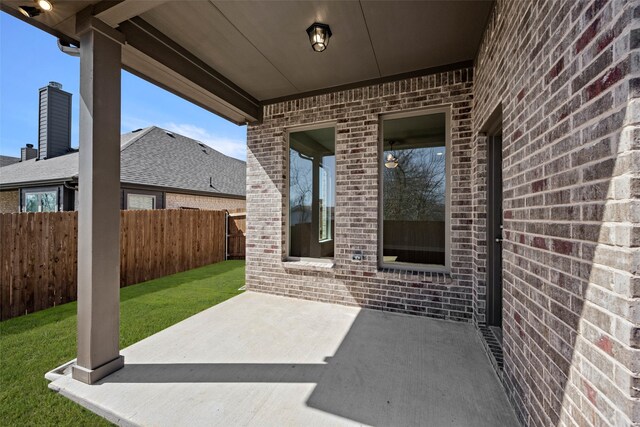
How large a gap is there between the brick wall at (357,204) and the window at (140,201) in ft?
20.7

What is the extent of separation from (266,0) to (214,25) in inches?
27.1

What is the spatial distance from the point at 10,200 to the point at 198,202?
624 cm

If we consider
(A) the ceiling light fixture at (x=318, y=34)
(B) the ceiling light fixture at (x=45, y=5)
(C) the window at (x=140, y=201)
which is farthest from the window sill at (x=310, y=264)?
(C) the window at (x=140, y=201)

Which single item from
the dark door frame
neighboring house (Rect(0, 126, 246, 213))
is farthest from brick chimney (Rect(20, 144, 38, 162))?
the dark door frame

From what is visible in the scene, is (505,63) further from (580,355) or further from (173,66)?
(173,66)

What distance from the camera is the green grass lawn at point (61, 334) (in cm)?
195

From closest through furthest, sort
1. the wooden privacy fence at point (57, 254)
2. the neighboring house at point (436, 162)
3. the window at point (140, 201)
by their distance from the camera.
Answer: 1. the neighboring house at point (436, 162)
2. the wooden privacy fence at point (57, 254)
3. the window at point (140, 201)

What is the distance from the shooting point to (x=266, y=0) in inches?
97.7

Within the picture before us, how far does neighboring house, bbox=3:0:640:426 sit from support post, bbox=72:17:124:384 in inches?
0.7

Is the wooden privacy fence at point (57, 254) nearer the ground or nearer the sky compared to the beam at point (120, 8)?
nearer the ground

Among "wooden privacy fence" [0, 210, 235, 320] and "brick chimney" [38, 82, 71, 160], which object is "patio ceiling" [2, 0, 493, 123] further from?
"brick chimney" [38, 82, 71, 160]

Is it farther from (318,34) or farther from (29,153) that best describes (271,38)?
(29,153)

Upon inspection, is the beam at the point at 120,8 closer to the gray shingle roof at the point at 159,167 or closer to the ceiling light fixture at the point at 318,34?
the ceiling light fixture at the point at 318,34

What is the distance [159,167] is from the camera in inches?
418
